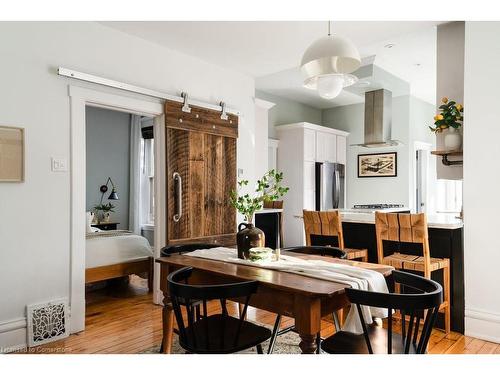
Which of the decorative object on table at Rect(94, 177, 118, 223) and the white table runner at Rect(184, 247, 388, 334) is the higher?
the decorative object on table at Rect(94, 177, 118, 223)

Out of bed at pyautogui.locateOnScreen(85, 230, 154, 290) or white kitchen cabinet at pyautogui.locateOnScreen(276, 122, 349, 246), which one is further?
white kitchen cabinet at pyautogui.locateOnScreen(276, 122, 349, 246)

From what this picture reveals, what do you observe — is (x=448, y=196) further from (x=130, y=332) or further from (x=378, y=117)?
(x=130, y=332)

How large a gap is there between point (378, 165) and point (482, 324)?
456 cm

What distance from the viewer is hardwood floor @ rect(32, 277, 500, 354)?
109 inches

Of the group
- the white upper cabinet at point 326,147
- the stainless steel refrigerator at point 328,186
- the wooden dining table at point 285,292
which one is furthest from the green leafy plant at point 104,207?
the wooden dining table at point 285,292

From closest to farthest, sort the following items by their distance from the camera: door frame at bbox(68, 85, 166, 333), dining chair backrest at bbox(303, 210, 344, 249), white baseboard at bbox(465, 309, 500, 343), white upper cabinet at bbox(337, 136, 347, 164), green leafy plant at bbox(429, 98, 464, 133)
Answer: white baseboard at bbox(465, 309, 500, 343) → door frame at bbox(68, 85, 166, 333) → green leafy plant at bbox(429, 98, 464, 133) → dining chair backrest at bbox(303, 210, 344, 249) → white upper cabinet at bbox(337, 136, 347, 164)

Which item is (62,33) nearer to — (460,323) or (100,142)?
(100,142)

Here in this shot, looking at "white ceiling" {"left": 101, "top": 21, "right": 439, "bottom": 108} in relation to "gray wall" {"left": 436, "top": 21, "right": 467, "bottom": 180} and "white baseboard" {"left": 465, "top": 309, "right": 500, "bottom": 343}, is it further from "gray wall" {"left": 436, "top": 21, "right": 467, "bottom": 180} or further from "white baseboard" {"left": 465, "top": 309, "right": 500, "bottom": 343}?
"white baseboard" {"left": 465, "top": 309, "right": 500, "bottom": 343}

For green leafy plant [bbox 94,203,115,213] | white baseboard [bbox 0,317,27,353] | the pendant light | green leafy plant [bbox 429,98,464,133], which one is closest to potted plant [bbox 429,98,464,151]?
green leafy plant [bbox 429,98,464,133]

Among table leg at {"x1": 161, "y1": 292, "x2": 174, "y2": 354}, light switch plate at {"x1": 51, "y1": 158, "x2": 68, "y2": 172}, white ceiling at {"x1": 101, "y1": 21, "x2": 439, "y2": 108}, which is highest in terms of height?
white ceiling at {"x1": 101, "y1": 21, "x2": 439, "y2": 108}

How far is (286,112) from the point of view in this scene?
23.4 feet

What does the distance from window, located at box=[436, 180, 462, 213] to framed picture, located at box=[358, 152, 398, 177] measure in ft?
4.55

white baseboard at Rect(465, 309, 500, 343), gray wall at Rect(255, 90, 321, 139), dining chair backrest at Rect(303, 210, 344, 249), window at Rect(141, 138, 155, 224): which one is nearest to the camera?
white baseboard at Rect(465, 309, 500, 343)

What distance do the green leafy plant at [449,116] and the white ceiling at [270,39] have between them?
75cm
